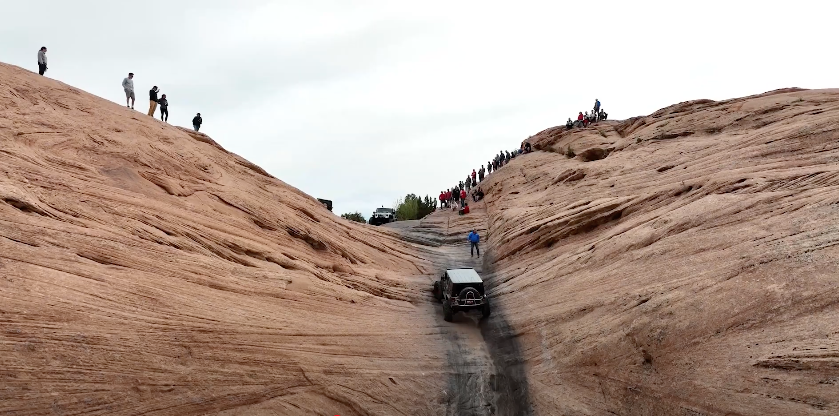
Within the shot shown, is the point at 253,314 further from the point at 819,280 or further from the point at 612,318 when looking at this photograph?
the point at 819,280

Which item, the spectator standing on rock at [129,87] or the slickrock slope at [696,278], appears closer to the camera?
the slickrock slope at [696,278]

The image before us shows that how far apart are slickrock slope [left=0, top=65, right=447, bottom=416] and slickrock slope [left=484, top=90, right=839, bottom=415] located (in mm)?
4287

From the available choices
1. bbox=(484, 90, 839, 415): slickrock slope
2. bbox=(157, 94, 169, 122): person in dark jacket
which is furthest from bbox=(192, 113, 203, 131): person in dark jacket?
bbox=(484, 90, 839, 415): slickrock slope

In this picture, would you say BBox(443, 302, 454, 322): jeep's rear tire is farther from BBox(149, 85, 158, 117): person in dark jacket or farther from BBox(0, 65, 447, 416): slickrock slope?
BBox(149, 85, 158, 117): person in dark jacket

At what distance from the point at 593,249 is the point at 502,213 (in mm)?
13738

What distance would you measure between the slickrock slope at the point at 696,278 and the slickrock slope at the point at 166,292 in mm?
4287

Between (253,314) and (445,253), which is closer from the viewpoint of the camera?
(253,314)

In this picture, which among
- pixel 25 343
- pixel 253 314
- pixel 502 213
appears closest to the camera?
pixel 25 343

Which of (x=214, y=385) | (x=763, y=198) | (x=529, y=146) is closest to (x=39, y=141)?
(x=214, y=385)

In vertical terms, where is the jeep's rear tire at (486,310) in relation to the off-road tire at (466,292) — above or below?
below

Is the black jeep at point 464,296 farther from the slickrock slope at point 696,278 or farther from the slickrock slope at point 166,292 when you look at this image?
the slickrock slope at point 696,278

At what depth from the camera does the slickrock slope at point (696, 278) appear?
42.3 feet

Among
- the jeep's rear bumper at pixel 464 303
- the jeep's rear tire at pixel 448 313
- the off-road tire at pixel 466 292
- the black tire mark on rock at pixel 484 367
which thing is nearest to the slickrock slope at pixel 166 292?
the black tire mark on rock at pixel 484 367

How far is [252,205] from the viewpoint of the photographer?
2356 cm
